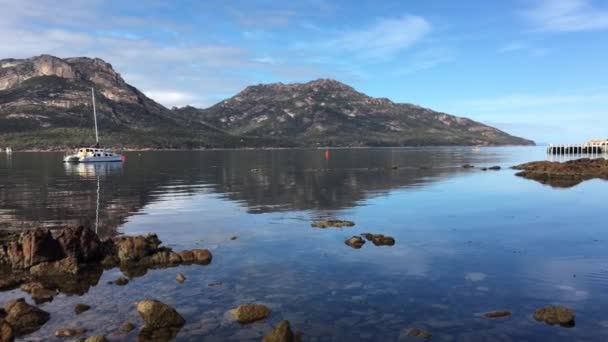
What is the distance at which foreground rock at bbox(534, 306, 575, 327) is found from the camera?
20.1m

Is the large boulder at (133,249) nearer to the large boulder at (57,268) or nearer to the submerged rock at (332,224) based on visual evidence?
the large boulder at (57,268)

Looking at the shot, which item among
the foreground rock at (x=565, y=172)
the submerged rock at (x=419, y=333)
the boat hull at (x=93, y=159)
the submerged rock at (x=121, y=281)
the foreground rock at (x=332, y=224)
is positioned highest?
the boat hull at (x=93, y=159)

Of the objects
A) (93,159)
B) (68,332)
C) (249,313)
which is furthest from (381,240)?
(93,159)

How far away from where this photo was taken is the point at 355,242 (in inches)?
1380

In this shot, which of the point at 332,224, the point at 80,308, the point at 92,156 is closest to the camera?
the point at 80,308

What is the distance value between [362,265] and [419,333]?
34.7 ft

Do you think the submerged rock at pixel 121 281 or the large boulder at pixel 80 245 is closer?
the submerged rock at pixel 121 281

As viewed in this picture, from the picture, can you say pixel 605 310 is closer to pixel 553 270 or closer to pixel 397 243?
pixel 553 270

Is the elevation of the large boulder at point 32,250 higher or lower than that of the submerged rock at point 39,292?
higher

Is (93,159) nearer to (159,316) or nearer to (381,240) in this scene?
(381,240)

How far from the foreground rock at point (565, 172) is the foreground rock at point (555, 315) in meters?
71.3

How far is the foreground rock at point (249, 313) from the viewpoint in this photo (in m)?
20.8

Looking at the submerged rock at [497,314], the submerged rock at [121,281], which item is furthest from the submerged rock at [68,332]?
the submerged rock at [497,314]

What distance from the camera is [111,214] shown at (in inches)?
2015
